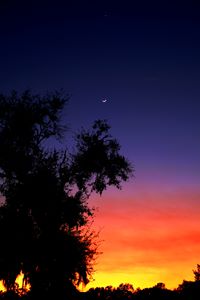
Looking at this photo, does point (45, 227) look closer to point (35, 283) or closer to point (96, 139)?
point (35, 283)

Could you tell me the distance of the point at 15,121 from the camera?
1822 inches

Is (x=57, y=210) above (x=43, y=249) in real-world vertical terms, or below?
above

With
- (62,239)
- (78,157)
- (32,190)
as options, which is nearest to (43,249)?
(62,239)

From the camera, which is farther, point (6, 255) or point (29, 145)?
point (29, 145)

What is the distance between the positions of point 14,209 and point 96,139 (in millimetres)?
9420

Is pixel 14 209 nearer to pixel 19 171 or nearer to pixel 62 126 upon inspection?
pixel 19 171

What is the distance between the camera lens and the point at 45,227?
44250 mm

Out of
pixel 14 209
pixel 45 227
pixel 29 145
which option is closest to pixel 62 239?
pixel 45 227

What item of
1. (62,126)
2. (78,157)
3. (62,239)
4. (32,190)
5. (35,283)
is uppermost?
(62,126)

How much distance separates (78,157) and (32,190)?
17.0 feet

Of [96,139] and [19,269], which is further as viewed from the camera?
[96,139]

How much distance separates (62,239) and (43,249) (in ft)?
5.69

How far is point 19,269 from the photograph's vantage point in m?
43.8

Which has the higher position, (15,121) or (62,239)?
(15,121)
